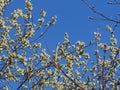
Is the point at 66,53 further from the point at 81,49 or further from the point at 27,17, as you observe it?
the point at 27,17

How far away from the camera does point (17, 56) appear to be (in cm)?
948

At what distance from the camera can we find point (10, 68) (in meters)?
9.70

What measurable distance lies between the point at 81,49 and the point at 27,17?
1728 mm

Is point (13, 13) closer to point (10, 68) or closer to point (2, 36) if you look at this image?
point (2, 36)

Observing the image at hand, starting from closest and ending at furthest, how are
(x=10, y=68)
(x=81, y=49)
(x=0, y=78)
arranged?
(x=0, y=78), (x=10, y=68), (x=81, y=49)

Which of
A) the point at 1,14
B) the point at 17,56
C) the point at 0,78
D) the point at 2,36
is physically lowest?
the point at 0,78

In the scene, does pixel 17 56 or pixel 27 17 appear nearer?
pixel 17 56

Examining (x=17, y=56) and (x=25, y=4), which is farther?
(x=25, y=4)

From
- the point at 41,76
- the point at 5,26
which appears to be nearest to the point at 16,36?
the point at 5,26

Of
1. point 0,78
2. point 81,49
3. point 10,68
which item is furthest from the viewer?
point 81,49

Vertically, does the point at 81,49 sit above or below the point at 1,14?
below

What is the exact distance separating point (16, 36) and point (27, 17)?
0.74 meters

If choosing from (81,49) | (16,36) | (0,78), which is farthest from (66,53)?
(0,78)

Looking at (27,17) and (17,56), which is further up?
(27,17)
